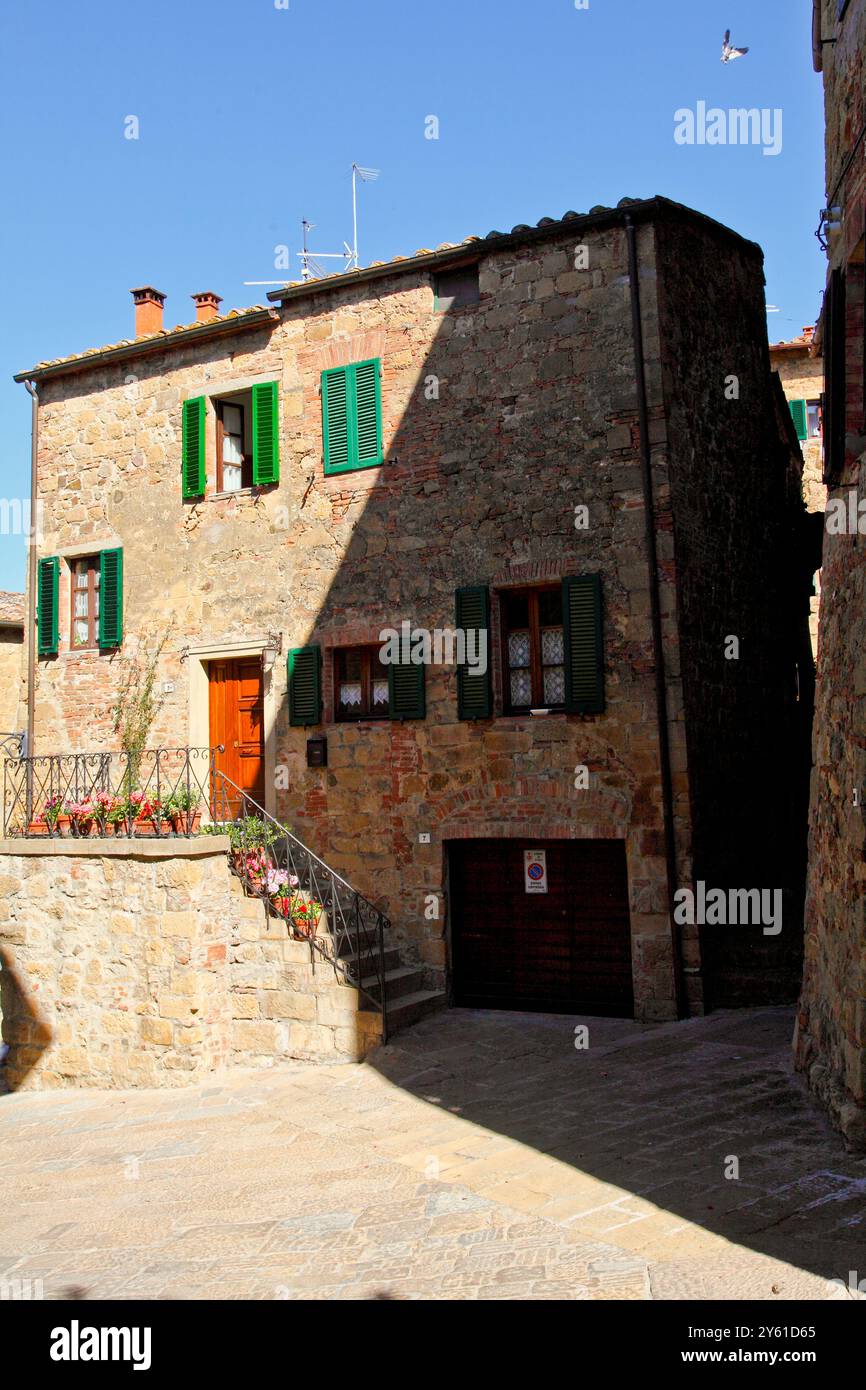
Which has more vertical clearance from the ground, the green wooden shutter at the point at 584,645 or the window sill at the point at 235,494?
the window sill at the point at 235,494

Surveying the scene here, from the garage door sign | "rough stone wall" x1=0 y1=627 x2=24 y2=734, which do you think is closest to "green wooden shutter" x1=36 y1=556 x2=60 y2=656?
"rough stone wall" x1=0 y1=627 x2=24 y2=734

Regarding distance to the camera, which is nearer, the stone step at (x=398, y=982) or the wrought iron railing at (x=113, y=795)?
the stone step at (x=398, y=982)

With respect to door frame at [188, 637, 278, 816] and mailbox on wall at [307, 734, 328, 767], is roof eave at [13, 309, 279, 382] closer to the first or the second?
door frame at [188, 637, 278, 816]

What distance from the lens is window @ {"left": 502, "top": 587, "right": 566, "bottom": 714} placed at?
1182cm

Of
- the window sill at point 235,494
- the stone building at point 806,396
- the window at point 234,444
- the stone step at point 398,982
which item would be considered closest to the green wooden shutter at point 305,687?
the window sill at point 235,494

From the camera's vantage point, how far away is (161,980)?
11.4 m

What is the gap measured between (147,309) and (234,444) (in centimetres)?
315

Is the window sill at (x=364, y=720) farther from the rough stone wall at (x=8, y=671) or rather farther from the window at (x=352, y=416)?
the rough stone wall at (x=8, y=671)

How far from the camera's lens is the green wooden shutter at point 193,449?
563 inches

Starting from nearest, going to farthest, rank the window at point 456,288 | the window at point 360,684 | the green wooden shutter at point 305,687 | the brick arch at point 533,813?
1. the brick arch at point 533,813
2. the window at point 456,288
3. the window at point 360,684
4. the green wooden shutter at point 305,687

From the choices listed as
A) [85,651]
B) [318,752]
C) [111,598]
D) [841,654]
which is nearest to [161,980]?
[318,752]

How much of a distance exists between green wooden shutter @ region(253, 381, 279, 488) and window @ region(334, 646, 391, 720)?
2.43m

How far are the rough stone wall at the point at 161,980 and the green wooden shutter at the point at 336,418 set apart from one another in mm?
4688

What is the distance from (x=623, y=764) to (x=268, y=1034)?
4418 mm
